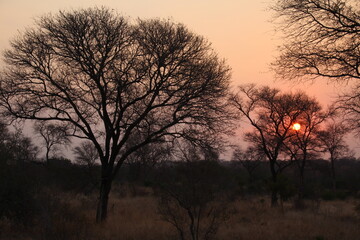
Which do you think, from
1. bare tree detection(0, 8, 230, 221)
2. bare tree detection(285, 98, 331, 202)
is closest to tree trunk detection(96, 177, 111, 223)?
bare tree detection(0, 8, 230, 221)

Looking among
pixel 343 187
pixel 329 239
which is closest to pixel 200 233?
pixel 329 239

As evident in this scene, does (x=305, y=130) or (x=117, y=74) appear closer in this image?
(x=117, y=74)

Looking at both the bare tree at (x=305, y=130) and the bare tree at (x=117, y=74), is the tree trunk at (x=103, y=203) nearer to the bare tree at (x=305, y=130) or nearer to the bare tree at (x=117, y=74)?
the bare tree at (x=117, y=74)

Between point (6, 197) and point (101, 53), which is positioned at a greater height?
point (101, 53)

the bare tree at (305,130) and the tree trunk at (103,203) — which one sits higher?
the bare tree at (305,130)

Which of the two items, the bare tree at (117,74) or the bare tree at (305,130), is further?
the bare tree at (305,130)

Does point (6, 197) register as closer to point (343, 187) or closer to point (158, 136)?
point (158, 136)

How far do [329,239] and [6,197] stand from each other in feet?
33.3

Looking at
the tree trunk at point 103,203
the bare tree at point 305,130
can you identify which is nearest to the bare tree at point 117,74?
the tree trunk at point 103,203

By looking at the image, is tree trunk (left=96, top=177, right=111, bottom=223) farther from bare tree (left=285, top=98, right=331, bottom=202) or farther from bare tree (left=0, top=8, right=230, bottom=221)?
bare tree (left=285, top=98, right=331, bottom=202)

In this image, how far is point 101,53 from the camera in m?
13.3

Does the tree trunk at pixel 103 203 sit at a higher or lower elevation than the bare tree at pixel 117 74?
lower

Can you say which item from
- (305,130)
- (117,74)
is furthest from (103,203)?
(305,130)

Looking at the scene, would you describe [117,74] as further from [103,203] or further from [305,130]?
[305,130]
